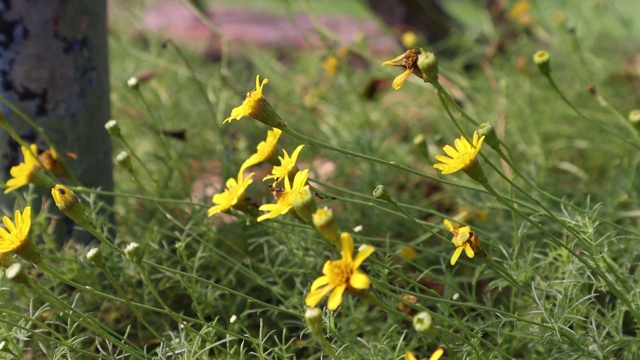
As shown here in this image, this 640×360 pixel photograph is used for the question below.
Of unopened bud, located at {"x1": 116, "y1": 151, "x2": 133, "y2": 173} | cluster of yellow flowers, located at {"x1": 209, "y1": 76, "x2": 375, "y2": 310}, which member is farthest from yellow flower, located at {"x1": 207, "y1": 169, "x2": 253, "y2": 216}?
unopened bud, located at {"x1": 116, "y1": 151, "x2": 133, "y2": 173}

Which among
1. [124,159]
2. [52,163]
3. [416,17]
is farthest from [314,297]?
[416,17]

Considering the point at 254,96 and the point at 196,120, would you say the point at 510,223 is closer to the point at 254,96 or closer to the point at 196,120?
the point at 254,96

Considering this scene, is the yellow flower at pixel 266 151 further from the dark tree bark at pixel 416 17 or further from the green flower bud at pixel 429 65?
the dark tree bark at pixel 416 17

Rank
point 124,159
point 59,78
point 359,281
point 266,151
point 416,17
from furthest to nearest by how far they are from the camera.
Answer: point 416,17 < point 59,78 < point 124,159 < point 266,151 < point 359,281

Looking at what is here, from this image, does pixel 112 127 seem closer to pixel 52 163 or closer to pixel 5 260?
pixel 52 163

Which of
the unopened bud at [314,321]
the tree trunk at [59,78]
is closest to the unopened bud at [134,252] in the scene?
the unopened bud at [314,321]

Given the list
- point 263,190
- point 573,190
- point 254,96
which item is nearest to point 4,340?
point 254,96
